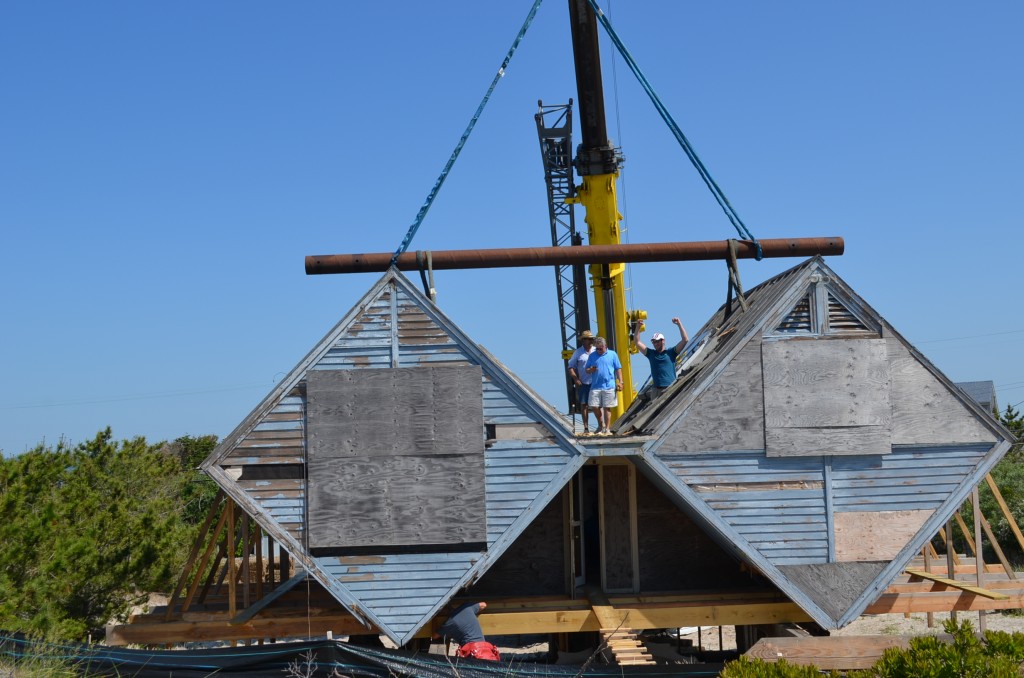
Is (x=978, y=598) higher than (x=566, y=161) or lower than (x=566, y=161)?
lower

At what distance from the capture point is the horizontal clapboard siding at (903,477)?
44.6 ft

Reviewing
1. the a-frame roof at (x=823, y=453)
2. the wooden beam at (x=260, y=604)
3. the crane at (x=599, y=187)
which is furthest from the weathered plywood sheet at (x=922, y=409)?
the wooden beam at (x=260, y=604)

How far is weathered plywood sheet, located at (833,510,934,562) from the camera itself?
13523 mm

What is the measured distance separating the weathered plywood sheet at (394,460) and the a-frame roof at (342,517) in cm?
15

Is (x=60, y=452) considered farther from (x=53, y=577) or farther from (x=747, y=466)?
(x=747, y=466)

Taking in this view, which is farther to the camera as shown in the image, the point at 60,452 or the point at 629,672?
the point at 60,452

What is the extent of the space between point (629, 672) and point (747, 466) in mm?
3582

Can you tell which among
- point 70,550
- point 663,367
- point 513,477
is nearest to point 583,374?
point 663,367

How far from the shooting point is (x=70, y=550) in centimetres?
1864

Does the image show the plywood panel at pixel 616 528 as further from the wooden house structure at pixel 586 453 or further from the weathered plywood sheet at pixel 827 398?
the weathered plywood sheet at pixel 827 398

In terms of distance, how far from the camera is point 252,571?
25.5m

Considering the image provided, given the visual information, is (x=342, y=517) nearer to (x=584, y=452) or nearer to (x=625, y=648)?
(x=584, y=452)

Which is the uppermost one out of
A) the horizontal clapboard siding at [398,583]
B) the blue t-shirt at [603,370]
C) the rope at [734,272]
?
the rope at [734,272]

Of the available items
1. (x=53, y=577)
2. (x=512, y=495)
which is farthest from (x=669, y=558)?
(x=53, y=577)
